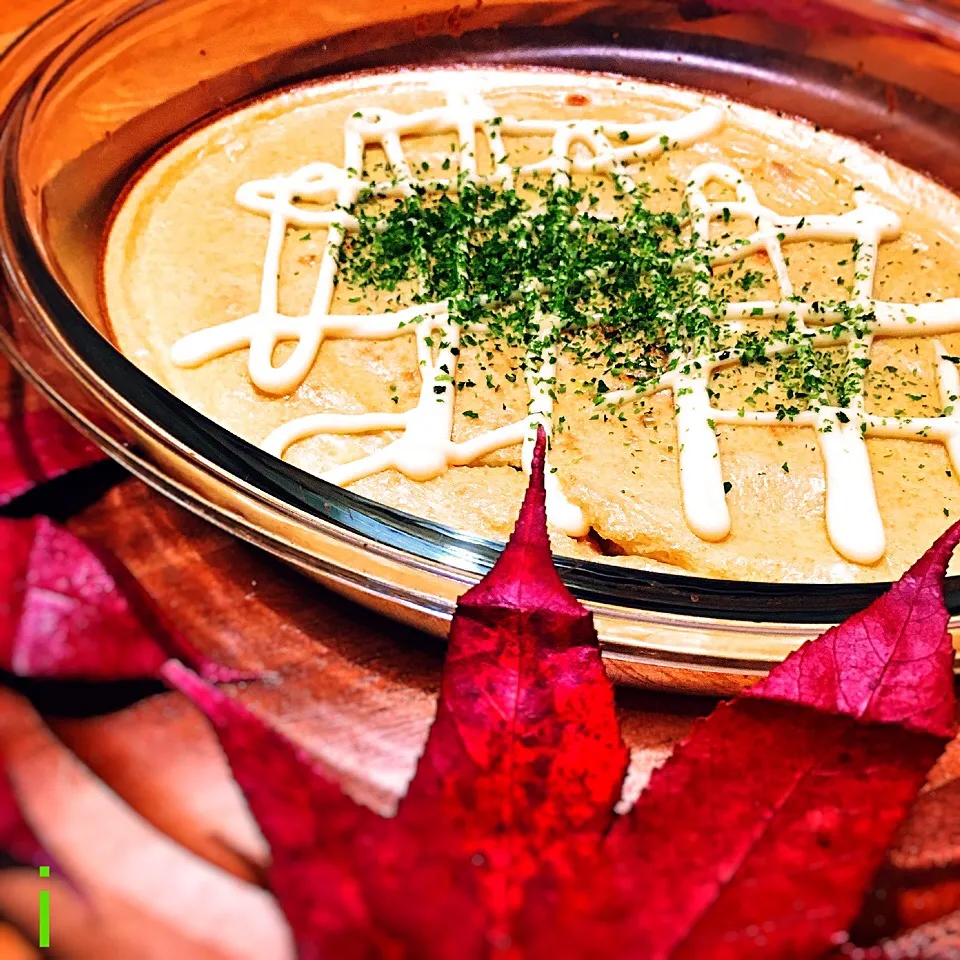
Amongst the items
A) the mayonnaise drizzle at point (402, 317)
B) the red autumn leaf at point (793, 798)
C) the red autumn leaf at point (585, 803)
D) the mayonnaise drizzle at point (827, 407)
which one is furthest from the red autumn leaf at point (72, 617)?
the mayonnaise drizzle at point (827, 407)

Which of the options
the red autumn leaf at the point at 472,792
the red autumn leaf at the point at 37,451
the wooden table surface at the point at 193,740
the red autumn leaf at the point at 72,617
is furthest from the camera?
the red autumn leaf at the point at 37,451

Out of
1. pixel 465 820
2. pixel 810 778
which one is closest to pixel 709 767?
pixel 810 778

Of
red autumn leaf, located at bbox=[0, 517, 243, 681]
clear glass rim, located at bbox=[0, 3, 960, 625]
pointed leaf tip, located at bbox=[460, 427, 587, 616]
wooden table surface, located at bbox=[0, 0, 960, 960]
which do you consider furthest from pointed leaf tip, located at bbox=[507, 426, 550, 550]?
red autumn leaf, located at bbox=[0, 517, 243, 681]

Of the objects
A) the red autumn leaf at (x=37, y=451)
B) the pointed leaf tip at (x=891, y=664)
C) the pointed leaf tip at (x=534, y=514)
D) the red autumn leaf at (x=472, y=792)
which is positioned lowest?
the red autumn leaf at (x=472, y=792)

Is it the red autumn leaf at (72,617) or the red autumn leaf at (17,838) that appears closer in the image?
→ the red autumn leaf at (17,838)

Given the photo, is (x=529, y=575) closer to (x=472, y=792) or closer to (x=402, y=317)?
(x=472, y=792)

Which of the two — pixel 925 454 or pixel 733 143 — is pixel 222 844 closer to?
pixel 925 454

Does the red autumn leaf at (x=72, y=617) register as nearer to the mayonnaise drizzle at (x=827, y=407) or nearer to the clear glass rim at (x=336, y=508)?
the clear glass rim at (x=336, y=508)

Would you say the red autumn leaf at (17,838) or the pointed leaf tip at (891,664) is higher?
the pointed leaf tip at (891,664)
